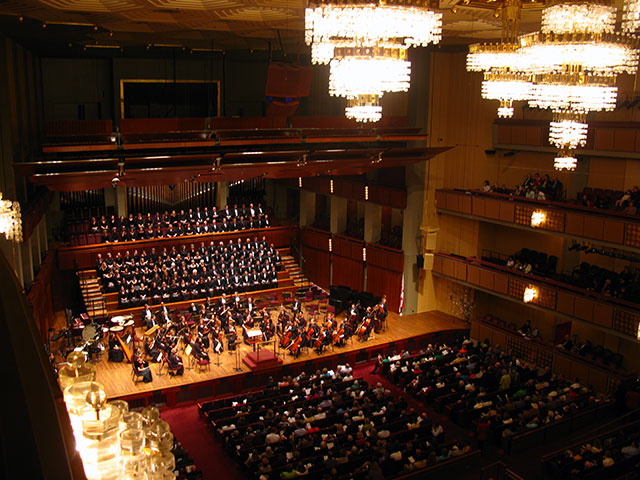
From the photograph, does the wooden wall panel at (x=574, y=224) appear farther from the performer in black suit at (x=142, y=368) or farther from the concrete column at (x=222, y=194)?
the concrete column at (x=222, y=194)

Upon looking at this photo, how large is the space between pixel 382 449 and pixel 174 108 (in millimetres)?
14773

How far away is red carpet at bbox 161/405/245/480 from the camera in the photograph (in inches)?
442

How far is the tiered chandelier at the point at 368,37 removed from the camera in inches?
171

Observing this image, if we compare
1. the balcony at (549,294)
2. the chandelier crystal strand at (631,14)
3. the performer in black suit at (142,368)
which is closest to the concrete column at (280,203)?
the balcony at (549,294)

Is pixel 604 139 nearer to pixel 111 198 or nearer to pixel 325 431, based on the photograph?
pixel 325 431

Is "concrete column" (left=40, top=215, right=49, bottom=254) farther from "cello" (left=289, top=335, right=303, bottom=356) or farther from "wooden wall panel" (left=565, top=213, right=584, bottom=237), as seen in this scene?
"wooden wall panel" (left=565, top=213, right=584, bottom=237)

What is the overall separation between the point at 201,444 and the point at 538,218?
9.25 metres

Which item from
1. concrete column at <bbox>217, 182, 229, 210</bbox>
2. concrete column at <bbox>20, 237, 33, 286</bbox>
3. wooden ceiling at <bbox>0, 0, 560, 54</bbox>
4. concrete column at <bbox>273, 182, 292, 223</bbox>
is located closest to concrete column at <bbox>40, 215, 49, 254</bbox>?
concrete column at <bbox>20, 237, 33, 286</bbox>

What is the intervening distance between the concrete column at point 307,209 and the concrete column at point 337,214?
1556 millimetres

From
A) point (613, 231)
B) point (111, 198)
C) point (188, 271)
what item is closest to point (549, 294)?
point (613, 231)

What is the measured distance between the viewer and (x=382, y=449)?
35.0 feet

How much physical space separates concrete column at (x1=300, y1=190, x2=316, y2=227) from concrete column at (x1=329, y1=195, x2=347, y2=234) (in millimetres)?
1556

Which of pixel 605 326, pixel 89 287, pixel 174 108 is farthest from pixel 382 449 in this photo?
pixel 174 108

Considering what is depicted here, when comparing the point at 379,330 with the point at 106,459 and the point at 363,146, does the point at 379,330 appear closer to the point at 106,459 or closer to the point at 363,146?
the point at 363,146
